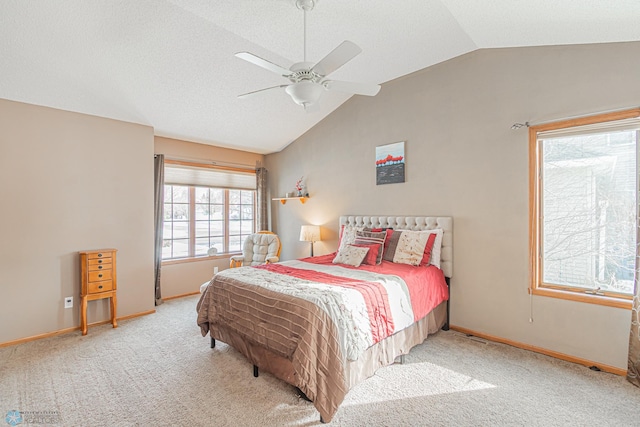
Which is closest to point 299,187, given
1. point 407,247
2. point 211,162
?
point 211,162

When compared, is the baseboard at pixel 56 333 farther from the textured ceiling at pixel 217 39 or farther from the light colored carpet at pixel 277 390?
the textured ceiling at pixel 217 39

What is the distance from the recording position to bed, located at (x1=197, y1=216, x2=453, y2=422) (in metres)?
2.07

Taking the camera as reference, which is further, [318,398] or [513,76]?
[513,76]

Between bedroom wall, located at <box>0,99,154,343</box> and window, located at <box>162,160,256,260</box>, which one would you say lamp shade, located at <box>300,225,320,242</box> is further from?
bedroom wall, located at <box>0,99,154,343</box>

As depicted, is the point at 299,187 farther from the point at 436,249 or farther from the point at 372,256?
the point at 436,249

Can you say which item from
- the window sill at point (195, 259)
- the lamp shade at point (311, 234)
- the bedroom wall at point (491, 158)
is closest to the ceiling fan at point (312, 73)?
the bedroom wall at point (491, 158)

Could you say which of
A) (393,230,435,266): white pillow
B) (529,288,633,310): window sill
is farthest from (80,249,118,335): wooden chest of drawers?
(529,288,633,310): window sill

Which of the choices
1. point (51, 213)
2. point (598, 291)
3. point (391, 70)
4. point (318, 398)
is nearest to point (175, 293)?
point (51, 213)

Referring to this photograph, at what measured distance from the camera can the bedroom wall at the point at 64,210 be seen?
3.27 meters

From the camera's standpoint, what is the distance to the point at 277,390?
2391mm

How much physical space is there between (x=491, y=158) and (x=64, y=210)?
15.8 feet

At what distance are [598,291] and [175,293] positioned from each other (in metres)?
5.32

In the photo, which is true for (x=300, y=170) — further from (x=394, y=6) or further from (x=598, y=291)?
(x=598, y=291)

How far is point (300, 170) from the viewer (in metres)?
5.47
